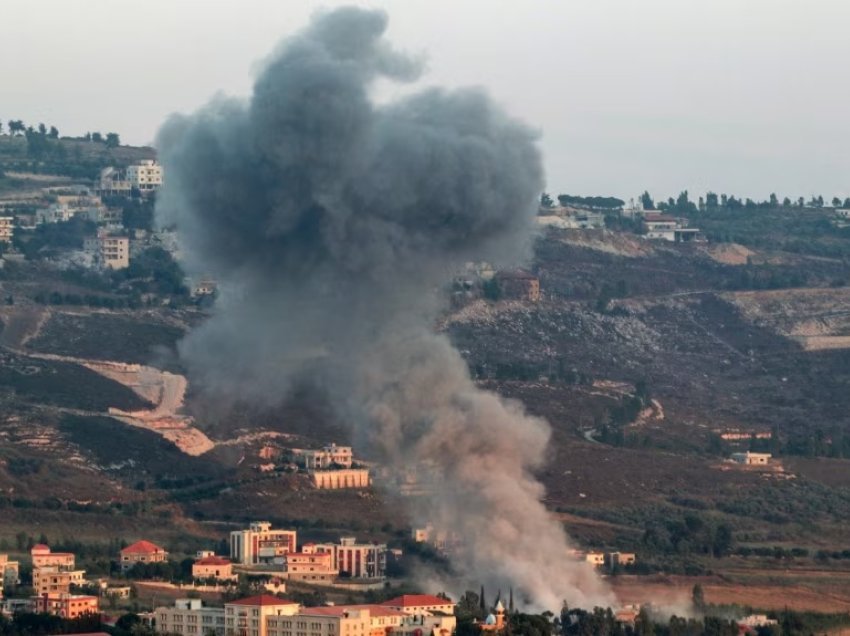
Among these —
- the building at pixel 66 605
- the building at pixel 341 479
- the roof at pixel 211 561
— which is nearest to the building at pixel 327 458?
the building at pixel 341 479

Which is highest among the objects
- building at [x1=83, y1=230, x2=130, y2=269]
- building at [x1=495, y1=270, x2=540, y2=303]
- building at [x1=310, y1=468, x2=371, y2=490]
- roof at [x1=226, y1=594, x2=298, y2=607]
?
building at [x1=83, y1=230, x2=130, y2=269]

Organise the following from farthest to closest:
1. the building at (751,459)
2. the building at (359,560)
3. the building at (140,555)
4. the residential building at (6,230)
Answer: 1. the residential building at (6,230)
2. the building at (751,459)
3. the building at (359,560)
4. the building at (140,555)

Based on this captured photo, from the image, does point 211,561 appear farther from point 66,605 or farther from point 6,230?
point 6,230

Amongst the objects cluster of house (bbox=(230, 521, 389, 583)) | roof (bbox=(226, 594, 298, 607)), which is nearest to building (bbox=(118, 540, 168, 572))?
cluster of house (bbox=(230, 521, 389, 583))

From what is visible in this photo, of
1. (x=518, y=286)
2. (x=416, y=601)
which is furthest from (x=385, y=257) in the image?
(x=518, y=286)

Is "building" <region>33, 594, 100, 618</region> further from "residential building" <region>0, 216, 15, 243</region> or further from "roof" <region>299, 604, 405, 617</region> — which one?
"residential building" <region>0, 216, 15, 243</region>

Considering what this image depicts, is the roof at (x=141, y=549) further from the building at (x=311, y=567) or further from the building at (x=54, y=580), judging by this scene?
the building at (x=54, y=580)

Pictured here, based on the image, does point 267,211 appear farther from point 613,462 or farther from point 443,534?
point 613,462
